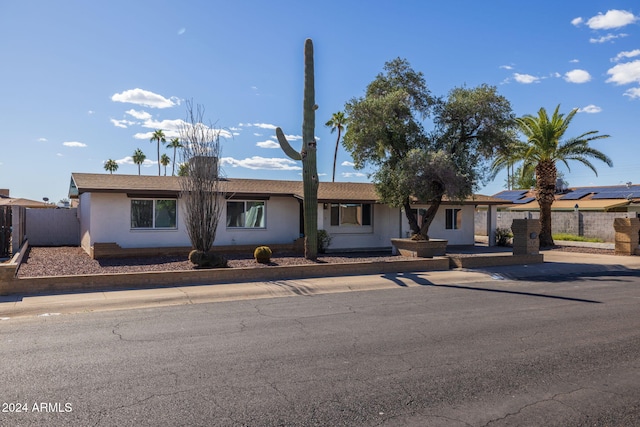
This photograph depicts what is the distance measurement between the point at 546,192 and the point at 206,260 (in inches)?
782

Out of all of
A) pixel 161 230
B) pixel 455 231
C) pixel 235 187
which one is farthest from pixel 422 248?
pixel 161 230

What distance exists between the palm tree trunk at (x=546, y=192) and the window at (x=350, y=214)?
34.0 ft

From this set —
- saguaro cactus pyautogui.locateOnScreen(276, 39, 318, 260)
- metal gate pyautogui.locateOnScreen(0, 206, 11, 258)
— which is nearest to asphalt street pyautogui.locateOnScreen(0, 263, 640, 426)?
saguaro cactus pyautogui.locateOnScreen(276, 39, 318, 260)

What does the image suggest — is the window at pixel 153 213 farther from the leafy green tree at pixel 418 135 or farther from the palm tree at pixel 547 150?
the palm tree at pixel 547 150

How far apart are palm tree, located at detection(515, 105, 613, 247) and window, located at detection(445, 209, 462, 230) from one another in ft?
14.3

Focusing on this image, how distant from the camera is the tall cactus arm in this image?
51.8ft

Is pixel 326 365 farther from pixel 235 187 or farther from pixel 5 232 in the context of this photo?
pixel 235 187

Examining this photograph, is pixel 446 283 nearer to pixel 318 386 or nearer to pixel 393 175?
pixel 393 175

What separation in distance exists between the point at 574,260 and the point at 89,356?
62.1 ft

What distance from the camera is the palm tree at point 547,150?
26.1 metres

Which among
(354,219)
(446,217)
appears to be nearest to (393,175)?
(354,219)

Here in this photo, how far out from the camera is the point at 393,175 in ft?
61.0

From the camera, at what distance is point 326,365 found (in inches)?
242

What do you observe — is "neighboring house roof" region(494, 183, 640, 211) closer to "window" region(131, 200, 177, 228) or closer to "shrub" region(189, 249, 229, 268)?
"window" region(131, 200, 177, 228)
